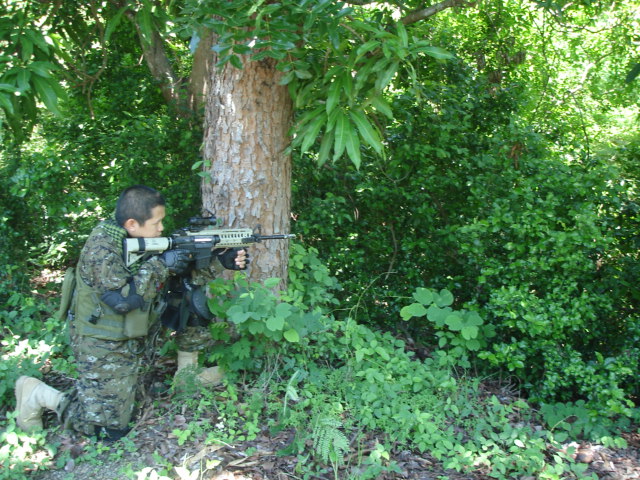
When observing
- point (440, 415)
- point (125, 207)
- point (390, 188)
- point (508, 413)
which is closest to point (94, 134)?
point (125, 207)

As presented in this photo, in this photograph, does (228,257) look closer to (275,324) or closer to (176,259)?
(176,259)

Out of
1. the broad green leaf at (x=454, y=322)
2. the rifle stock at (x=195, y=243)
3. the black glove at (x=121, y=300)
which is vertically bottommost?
the broad green leaf at (x=454, y=322)

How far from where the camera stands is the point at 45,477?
11.2 ft

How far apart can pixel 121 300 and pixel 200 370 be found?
956 mm

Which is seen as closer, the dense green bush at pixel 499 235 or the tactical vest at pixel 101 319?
the tactical vest at pixel 101 319

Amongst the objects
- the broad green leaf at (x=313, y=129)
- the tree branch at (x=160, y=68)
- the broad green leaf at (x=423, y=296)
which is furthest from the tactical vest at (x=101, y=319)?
the tree branch at (x=160, y=68)

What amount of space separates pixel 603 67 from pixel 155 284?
32.5ft

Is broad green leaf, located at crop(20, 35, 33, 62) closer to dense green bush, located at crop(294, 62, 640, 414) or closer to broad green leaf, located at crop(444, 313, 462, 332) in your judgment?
dense green bush, located at crop(294, 62, 640, 414)

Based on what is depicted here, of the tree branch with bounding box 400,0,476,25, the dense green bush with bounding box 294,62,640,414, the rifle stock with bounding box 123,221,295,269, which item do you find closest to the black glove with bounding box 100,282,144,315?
the rifle stock with bounding box 123,221,295,269

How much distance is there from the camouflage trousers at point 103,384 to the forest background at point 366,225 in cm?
26

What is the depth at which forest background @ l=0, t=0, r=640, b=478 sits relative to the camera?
369cm

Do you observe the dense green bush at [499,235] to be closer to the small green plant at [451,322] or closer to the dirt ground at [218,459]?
the small green plant at [451,322]

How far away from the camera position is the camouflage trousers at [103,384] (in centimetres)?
359

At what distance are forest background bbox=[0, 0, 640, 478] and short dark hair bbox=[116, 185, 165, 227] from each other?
2.50 feet
